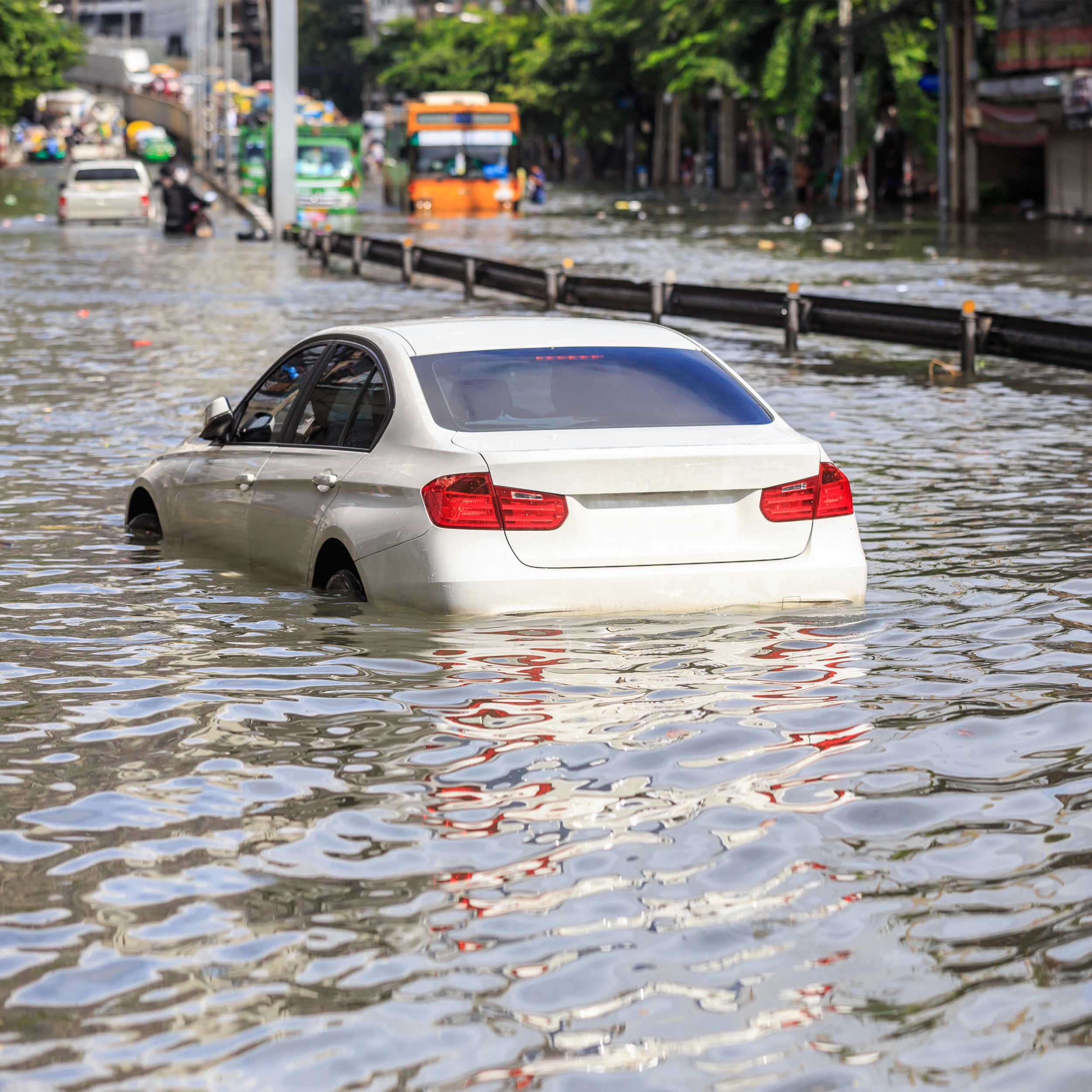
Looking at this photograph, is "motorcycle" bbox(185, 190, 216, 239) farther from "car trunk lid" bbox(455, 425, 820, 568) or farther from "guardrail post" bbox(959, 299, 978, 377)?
"car trunk lid" bbox(455, 425, 820, 568)

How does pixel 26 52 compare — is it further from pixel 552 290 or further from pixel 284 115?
pixel 552 290

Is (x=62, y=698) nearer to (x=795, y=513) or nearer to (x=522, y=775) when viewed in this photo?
(x=522, y=775)

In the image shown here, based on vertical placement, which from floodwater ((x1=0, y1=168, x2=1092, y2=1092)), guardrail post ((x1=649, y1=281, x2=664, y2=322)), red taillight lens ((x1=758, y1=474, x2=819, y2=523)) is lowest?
floodwater ((x1=0, y1=168, x2=1092, y2=1092))

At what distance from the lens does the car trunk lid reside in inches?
288

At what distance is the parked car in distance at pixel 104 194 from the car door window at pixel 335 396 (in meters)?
46.2

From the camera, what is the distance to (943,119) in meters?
55.8

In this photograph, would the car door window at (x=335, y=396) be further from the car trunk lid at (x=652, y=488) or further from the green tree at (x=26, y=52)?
the green tree at (x=26, y=52)

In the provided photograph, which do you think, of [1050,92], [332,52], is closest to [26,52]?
[1050,92]

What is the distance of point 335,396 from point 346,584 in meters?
0.90

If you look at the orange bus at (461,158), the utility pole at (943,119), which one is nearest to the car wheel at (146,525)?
the utility pole at (943,119)

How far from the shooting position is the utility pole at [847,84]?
59750 mm

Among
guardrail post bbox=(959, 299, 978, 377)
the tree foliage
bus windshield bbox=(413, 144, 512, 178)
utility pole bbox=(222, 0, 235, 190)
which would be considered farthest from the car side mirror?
utility pole bbox=(222, 0, 235, 190)

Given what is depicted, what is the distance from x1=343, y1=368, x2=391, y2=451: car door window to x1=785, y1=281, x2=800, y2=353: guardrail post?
46.6 feet

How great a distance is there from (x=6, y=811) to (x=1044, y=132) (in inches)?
1944
